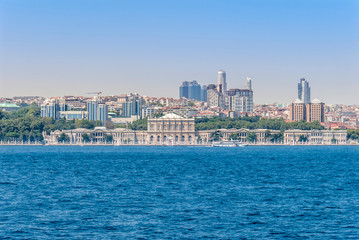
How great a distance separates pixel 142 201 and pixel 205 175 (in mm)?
14922

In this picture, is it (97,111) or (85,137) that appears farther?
(97,111)

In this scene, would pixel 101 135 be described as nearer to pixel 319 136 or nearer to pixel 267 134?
pixel 267 134

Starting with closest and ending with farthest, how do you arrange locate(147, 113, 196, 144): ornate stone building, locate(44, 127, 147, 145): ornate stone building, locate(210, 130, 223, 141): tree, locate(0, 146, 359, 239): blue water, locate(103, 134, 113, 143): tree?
1. locate(0, 146, 359, 239): blue water
2. locate(44, 127, 147, 145): ornate stone building
3. locate(210, 130, 223, 141): tree
4. locate(103, 134, 113, 143): tree
5. locate(147, 113, 196, 144): ornate stone building

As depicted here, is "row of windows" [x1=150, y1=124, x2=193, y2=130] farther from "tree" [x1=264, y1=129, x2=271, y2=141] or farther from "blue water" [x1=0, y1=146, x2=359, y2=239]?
"blue water" [x1=0, y1=146, x2=359, y2=239]

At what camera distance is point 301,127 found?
167250mm

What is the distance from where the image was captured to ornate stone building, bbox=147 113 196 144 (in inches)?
6412

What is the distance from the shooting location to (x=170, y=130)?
16388cm

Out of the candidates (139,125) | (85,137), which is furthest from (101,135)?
(139,125)

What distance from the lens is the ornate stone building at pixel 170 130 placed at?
162875 millimetres

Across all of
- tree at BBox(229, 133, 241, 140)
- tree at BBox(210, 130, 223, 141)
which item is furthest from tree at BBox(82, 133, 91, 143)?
tree at BBox(229, 133, 241, 140)

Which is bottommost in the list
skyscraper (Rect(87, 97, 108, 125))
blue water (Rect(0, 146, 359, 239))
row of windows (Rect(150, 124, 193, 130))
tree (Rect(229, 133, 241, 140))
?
blue water (Rect(0, 146, 359, 239))

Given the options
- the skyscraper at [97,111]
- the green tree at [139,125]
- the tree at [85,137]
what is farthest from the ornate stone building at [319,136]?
the skyscraper at [97,111]

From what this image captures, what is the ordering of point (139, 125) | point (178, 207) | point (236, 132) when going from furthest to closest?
point (139, 125), point (236, 132), point (178, 207)

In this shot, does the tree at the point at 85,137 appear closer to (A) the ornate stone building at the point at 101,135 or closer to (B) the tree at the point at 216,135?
(A) the ornate stone building at the point at 101,135
